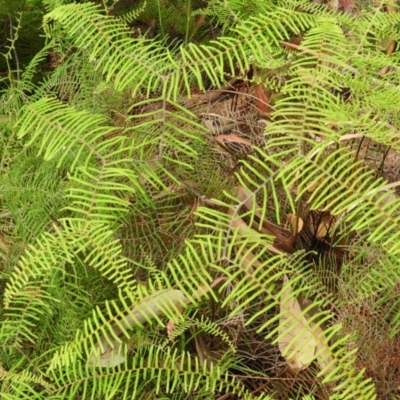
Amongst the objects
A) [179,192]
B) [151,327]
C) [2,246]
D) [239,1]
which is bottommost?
[2,246]

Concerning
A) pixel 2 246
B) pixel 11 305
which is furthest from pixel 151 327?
pixel 2 246

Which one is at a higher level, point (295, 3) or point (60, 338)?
point (295, 3)

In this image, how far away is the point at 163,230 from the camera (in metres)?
1.01

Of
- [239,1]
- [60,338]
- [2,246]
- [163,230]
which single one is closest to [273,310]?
[163,230]

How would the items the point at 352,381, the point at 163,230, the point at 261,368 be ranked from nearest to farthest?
the point at 352,381
the point at 261,368
the point at 163,230

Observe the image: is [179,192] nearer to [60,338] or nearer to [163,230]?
[163,230]

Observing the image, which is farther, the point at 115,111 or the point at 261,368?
the point at 115,111

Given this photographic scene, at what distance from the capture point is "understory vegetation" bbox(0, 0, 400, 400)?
0.78m

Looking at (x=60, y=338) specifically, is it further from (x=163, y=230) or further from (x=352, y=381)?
(x=352, y=381)

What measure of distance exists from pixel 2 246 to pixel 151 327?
335 mm

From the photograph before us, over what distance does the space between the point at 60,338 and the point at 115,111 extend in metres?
0.45

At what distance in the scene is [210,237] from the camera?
750mm

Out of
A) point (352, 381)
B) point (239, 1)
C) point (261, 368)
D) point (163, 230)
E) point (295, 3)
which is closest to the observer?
→ point (352, 381)

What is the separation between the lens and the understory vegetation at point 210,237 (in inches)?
30.7
